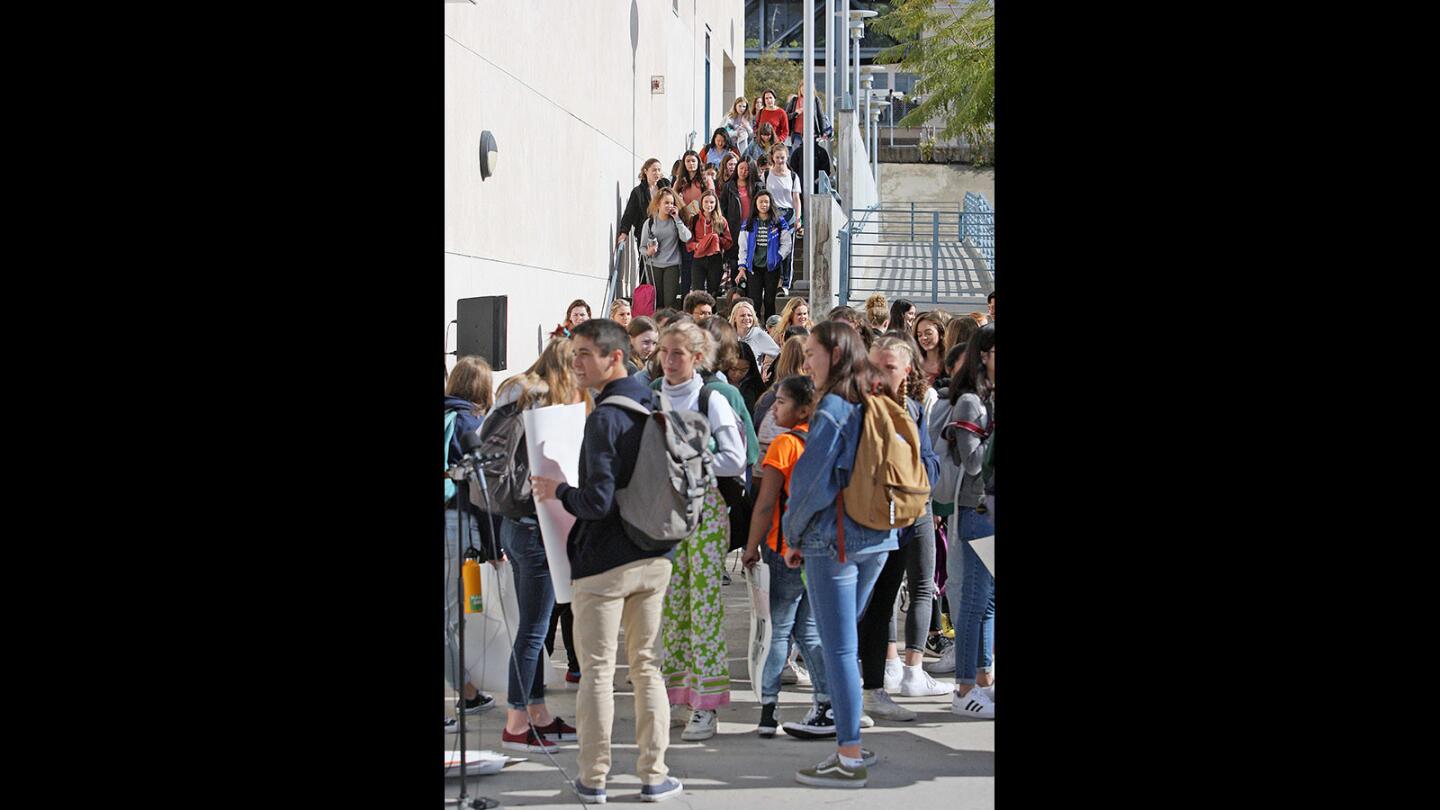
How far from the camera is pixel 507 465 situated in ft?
20.9

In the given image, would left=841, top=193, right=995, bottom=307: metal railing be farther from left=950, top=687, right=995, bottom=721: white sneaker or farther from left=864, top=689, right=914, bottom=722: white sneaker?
left=864, top=689, right=914, bottom=722: white sneaker

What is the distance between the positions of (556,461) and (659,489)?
0.49 metres

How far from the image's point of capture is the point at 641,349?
855cm

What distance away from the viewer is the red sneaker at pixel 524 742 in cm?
681

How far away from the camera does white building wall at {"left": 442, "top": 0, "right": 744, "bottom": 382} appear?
11297 mm

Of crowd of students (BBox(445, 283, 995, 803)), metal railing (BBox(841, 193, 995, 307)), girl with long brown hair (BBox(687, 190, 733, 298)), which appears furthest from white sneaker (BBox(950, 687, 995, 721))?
metal railing (BBox(841, 193, 995, 307))

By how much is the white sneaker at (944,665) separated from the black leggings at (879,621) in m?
1.10

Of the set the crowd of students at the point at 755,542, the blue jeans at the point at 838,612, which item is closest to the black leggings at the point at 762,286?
the crowd of students at the point at 755,542

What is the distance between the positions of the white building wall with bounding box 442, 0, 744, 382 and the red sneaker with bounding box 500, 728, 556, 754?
13.9 feet
